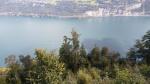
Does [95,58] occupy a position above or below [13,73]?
below

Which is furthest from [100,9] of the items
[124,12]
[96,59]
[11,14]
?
[96,59]

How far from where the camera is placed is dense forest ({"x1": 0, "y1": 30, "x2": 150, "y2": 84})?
338 inches

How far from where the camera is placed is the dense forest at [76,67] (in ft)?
28.1

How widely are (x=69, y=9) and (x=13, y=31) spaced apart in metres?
27.6

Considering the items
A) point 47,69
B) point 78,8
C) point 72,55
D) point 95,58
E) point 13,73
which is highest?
point 47,69

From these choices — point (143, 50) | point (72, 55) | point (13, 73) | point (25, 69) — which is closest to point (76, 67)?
point (72, 55)

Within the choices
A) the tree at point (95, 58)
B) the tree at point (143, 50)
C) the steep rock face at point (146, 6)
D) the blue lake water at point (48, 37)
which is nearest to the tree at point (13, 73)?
the tree at point (95, 58)

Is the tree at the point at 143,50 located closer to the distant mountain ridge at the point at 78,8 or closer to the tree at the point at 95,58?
the tree at the point at 95,58

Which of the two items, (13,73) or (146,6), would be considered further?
(146,6)

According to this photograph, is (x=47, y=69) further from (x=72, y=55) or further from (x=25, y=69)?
(x=72, y=55)

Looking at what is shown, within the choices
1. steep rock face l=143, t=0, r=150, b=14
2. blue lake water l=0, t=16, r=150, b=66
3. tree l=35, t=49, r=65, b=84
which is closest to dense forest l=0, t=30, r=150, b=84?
tree l=35, t=49, r=65, b=84

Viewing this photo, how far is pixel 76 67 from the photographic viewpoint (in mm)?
14727

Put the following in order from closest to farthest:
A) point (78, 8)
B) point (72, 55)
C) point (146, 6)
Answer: point (72, 55)
point (146, 6)
point (78, 8)

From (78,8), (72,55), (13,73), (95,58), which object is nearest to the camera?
(13,73)
